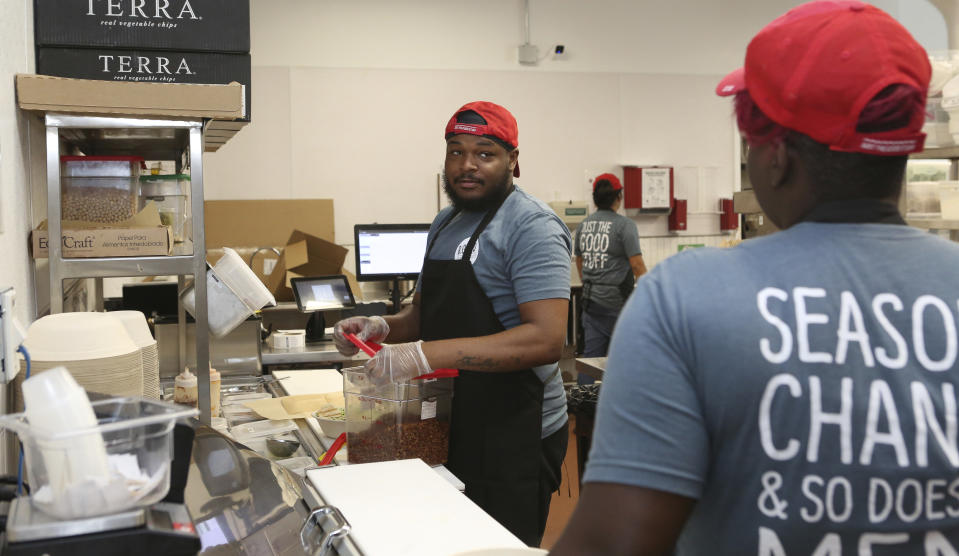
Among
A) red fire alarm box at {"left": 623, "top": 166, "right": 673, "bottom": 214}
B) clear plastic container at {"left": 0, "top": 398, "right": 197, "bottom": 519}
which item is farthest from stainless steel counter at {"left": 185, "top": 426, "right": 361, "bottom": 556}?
red fire alarm box at {"left": 623, "top": 166, "right": 673, "bottom": 214}

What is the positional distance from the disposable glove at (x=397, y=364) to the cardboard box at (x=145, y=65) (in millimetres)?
901

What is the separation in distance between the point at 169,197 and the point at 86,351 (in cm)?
93

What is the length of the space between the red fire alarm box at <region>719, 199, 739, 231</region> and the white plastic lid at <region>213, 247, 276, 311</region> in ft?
19.4

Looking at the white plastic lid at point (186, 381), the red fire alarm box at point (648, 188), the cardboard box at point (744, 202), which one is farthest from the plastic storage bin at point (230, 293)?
the red fire alarm box at point (648, 188)

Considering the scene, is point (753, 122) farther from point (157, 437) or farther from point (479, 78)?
point (479, 78)

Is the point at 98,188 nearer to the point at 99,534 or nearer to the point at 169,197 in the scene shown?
the point at 169,197

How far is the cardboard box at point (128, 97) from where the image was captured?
73.9 inches

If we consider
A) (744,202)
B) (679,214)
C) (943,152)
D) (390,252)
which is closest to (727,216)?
(679,214)

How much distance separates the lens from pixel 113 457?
0.91 meters

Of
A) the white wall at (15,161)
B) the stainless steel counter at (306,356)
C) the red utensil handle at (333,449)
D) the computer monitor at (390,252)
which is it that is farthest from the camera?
the computer monitor at (390,252)

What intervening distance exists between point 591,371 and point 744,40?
5311mm

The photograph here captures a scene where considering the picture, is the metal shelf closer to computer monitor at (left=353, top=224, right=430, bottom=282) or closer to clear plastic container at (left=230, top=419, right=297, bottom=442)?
clear plastic container at (left=230, top=419, right=297, bottom=442)

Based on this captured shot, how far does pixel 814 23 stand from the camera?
0.79 meters

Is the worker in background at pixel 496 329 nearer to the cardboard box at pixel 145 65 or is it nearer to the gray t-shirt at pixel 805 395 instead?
the cardboard box at pixel 145 65
